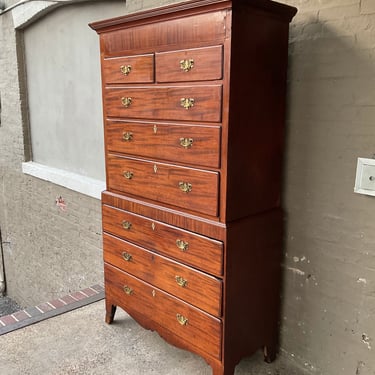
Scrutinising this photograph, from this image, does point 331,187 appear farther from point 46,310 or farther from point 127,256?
point 46,310

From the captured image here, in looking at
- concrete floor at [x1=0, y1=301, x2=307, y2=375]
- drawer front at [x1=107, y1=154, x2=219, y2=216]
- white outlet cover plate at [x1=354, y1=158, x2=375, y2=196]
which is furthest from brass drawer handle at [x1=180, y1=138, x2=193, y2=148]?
concrete floor at [x1=0, y1=301, x2=307, y2=375]

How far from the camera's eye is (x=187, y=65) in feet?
5.52

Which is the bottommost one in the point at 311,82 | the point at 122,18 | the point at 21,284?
the point at 21,284

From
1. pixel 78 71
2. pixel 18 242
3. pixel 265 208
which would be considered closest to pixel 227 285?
pixel 265 208

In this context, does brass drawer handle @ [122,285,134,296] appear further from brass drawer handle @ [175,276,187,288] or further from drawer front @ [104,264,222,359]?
brass drawer handle @ [175,276,187,288]

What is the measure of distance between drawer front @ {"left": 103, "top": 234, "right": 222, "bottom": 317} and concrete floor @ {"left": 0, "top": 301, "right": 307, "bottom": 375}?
46 centimetres

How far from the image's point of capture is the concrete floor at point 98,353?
2.11 m

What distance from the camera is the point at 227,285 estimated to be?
1.72 meters

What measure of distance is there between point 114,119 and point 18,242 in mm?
3435

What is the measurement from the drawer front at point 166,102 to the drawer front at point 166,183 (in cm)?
23

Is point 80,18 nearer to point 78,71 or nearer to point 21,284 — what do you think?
point 78,71

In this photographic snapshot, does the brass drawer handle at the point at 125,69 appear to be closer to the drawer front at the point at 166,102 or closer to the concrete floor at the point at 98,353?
the drawer front at the point at 166,102

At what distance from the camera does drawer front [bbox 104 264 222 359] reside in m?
1.81

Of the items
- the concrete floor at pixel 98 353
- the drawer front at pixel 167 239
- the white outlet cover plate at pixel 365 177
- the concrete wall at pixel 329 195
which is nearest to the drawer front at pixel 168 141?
the drawer front at pixel 167 239
